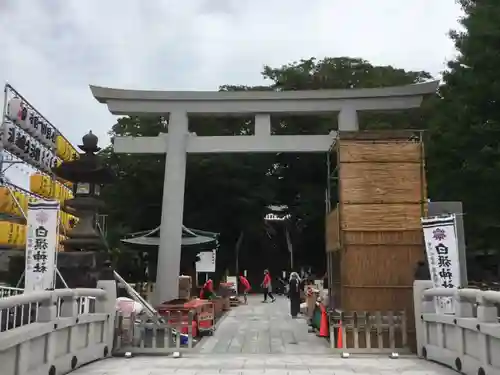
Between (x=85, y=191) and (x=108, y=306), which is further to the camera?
(x=85, y=191)

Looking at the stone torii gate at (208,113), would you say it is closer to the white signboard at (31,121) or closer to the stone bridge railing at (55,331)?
the stone bridge railing at (55,331)

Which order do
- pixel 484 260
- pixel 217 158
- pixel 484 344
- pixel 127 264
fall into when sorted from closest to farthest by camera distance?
pixel 484 344, pixel 484 260, pixel 127 264, pixel 217 158

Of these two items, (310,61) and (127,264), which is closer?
(127,264)

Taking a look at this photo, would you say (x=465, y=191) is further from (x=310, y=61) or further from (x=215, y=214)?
(x=310, y=61)

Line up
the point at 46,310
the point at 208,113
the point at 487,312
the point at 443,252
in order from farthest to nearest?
the point at 208,113, the point at 443,252, the point at 46,310, the point at 487,312

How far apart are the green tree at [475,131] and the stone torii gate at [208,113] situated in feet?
6.06

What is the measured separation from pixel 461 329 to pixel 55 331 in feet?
16.5

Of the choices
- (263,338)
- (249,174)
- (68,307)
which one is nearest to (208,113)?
(263,338)

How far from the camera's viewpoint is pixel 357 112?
49.8ft

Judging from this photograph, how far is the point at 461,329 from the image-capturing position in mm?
6891

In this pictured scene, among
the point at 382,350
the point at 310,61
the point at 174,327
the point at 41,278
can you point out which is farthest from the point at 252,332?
the point at 310,61

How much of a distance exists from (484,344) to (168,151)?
11141 millimetres

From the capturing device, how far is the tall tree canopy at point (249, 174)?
27203 mm

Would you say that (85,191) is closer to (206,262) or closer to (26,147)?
(206,262)
